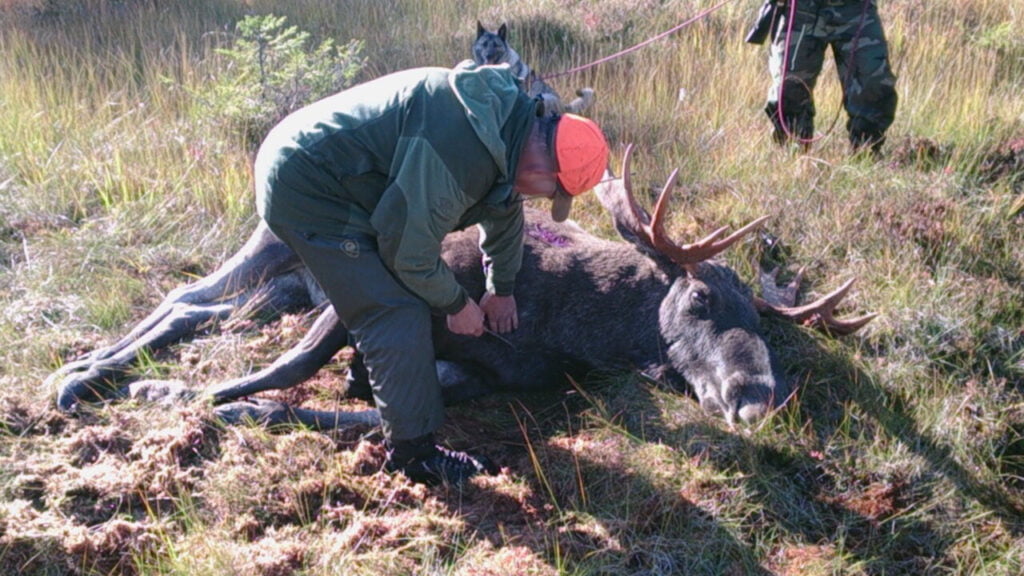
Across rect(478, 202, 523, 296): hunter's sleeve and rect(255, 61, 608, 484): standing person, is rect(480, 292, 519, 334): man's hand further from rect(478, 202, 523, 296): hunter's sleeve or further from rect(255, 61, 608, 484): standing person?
rect(255, 61, 608, 484): standing person

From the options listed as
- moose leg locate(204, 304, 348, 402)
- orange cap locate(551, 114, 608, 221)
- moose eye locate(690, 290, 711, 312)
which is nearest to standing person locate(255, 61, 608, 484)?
orange cap locate(551, 114, 608, 221)

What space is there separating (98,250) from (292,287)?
1.29 metres

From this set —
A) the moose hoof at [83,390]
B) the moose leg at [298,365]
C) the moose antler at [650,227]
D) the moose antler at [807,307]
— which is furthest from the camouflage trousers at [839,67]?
the moose hoof at [83,390]

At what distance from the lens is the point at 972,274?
19.1 ft

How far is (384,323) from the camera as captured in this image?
3977 mm

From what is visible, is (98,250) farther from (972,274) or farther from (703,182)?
(972,274)

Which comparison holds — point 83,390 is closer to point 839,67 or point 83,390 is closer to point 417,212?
point 417,212

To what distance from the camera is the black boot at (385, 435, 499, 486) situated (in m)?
4.26

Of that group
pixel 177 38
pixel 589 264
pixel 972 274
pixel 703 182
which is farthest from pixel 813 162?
pixel 177 38

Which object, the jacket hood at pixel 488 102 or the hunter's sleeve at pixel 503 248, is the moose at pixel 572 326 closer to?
the hunter's sleeve at pixel 503 248

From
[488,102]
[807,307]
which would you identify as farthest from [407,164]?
[807,307]

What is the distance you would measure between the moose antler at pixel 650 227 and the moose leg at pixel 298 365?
1.63 meters

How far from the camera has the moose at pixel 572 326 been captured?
15.7ft

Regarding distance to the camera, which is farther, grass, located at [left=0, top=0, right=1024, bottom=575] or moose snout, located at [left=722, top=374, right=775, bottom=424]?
moose snout, located at [left=722, top=374, right=775, bottom=424]
